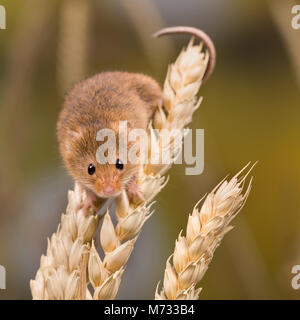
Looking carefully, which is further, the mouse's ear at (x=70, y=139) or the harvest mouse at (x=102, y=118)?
the mouse's ear at (x=70, y=139)

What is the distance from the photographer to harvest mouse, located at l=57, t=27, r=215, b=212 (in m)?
1.87

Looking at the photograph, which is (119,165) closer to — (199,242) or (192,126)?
(192,126)

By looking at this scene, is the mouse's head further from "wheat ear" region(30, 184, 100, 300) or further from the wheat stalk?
"wheat ear" region(30, 184, 100, 300)

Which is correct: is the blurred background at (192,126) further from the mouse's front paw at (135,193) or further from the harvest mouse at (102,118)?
the mouse's front paw at (135,193)

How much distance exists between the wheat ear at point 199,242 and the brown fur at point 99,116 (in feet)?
1.92

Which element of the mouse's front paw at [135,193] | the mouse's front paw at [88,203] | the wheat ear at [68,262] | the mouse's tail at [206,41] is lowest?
the wheat ear at [68,262]

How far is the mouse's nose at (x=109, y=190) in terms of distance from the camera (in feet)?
5.64

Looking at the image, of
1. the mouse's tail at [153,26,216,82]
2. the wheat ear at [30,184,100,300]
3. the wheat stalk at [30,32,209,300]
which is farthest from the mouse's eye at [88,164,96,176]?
the mouse's tail at [153,26,216,82]

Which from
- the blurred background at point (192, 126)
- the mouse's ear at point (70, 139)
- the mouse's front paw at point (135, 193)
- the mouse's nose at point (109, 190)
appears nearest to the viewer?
the mouse's front paw at point (135, 193)

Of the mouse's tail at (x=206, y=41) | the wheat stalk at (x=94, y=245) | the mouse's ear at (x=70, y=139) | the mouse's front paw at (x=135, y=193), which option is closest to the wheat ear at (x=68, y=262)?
the wheat stalk at (x=94, y=245)

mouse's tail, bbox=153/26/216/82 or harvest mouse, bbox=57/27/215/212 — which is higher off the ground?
mouse's tail, bbox=153/26/216/82

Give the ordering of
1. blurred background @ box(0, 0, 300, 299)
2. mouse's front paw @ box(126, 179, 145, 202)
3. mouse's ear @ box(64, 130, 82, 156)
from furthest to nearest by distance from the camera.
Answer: mouse's ear @ box(64, 130, 82, 156)
blurred background @ box(0, 0, 300, 299)
mouse's front paw @ box(126, 179, 145, 202)

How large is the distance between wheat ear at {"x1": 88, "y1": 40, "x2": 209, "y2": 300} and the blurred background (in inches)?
6.4
